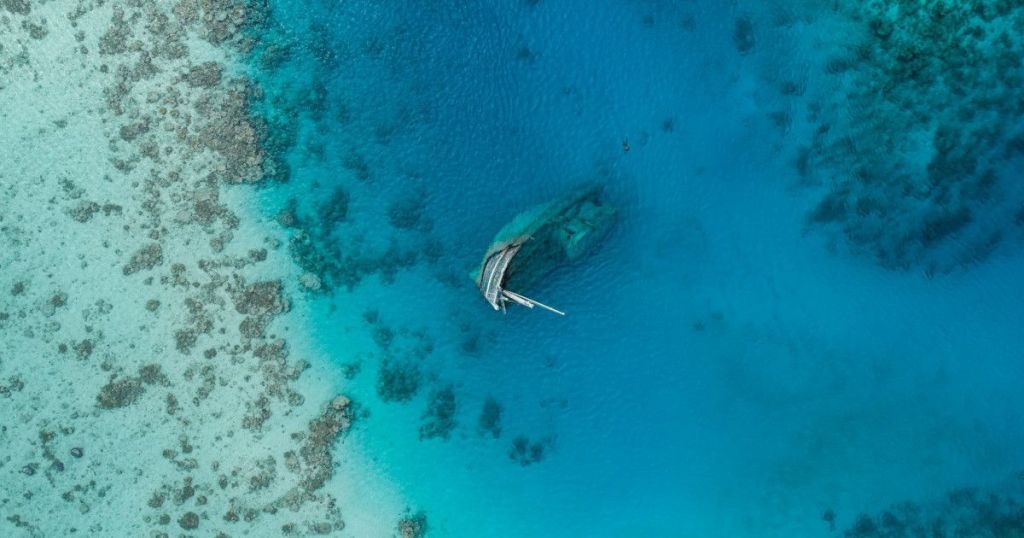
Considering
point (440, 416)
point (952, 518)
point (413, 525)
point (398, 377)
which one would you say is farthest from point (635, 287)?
point (952, 518)

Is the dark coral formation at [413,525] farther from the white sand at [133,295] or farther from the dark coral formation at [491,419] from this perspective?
the white sand at [133,295]

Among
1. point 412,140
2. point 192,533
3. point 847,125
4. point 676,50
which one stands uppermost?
point 676,50

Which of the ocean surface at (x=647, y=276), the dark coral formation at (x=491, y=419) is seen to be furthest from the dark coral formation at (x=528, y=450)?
the dark coral formation at (x=491, y=419)

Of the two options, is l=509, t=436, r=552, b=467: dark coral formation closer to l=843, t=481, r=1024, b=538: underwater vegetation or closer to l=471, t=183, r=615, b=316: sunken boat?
l=471, t=183, r=615, b=316: sunken boat

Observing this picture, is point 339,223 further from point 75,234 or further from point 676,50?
point 676,50

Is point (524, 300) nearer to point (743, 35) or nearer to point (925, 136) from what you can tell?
point (743, 35)

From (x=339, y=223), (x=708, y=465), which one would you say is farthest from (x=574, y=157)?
(x=708, y=465)
